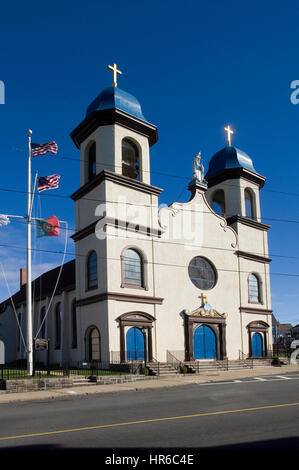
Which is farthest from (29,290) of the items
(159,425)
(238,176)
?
(238,176)

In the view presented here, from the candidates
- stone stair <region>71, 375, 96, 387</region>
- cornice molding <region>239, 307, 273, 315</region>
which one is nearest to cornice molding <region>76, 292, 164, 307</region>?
stone stair <region>71, 375, 96, 387</region>

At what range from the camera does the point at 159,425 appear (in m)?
10.1

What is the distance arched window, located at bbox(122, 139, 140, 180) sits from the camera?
3397 centimetres

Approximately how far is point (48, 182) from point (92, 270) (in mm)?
8281

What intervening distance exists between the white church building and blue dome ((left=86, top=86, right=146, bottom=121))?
0.33 feet

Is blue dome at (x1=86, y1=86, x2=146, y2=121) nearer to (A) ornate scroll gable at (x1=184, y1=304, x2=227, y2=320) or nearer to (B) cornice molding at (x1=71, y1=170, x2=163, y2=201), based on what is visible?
(B) cornice molding at (x1=71, y1=170, x2=163, y2=201)

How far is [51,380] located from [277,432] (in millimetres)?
14774

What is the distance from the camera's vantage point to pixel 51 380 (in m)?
21.6

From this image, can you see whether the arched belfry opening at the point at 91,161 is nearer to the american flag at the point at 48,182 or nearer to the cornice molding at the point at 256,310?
the american flag at the point at 48,182

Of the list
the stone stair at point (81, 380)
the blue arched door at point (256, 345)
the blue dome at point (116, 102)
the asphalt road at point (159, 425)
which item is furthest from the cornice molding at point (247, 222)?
the asphalt road at point (159, 425)

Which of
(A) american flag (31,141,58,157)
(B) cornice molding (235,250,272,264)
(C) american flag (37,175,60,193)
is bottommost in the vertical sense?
(B) cornice molding (235,250,272,264)

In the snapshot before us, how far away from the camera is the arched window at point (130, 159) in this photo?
111ft

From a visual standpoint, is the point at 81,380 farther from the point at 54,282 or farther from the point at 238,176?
→ the point at 238,176
